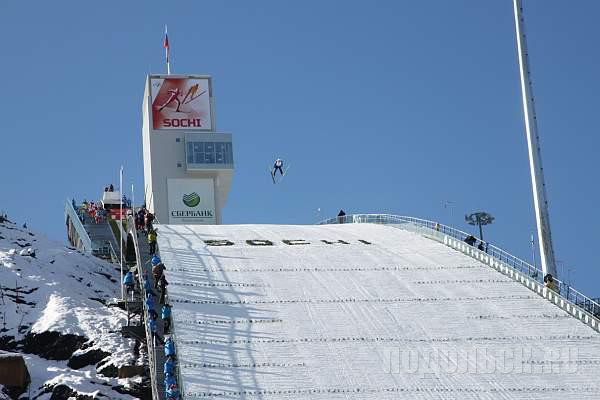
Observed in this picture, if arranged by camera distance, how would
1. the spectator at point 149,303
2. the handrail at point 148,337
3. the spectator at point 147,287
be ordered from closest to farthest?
the handrail at point 148,337 → the spectator at point 149,303 → the spectator at point 147,287

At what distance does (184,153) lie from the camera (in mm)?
57375

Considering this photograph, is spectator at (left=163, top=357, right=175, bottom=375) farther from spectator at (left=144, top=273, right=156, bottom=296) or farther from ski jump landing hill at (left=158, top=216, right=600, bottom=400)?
spectator at (left=144, top=273, right=156, bottom=296)

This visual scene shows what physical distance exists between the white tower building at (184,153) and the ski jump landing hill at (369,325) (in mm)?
19033

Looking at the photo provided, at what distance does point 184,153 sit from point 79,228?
6.02 meters

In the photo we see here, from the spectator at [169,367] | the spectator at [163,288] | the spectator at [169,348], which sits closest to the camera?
the spectator at [169,367]

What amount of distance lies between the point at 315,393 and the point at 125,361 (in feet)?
17.0

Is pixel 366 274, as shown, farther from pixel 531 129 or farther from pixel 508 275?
pixel 531 129

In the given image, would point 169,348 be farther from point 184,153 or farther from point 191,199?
point 184,153

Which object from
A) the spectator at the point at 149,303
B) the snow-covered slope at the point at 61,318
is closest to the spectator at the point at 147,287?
the spectator at the point at 149,303

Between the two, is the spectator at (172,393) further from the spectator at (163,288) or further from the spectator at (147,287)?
the spectator at (163,288)

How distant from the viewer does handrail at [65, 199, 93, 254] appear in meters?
50.6

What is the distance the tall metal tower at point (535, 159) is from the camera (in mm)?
34094

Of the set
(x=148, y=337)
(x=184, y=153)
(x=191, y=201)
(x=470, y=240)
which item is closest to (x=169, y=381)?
(x=148, y=337)

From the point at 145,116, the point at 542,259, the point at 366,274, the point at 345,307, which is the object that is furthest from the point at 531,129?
the point at 145,116
